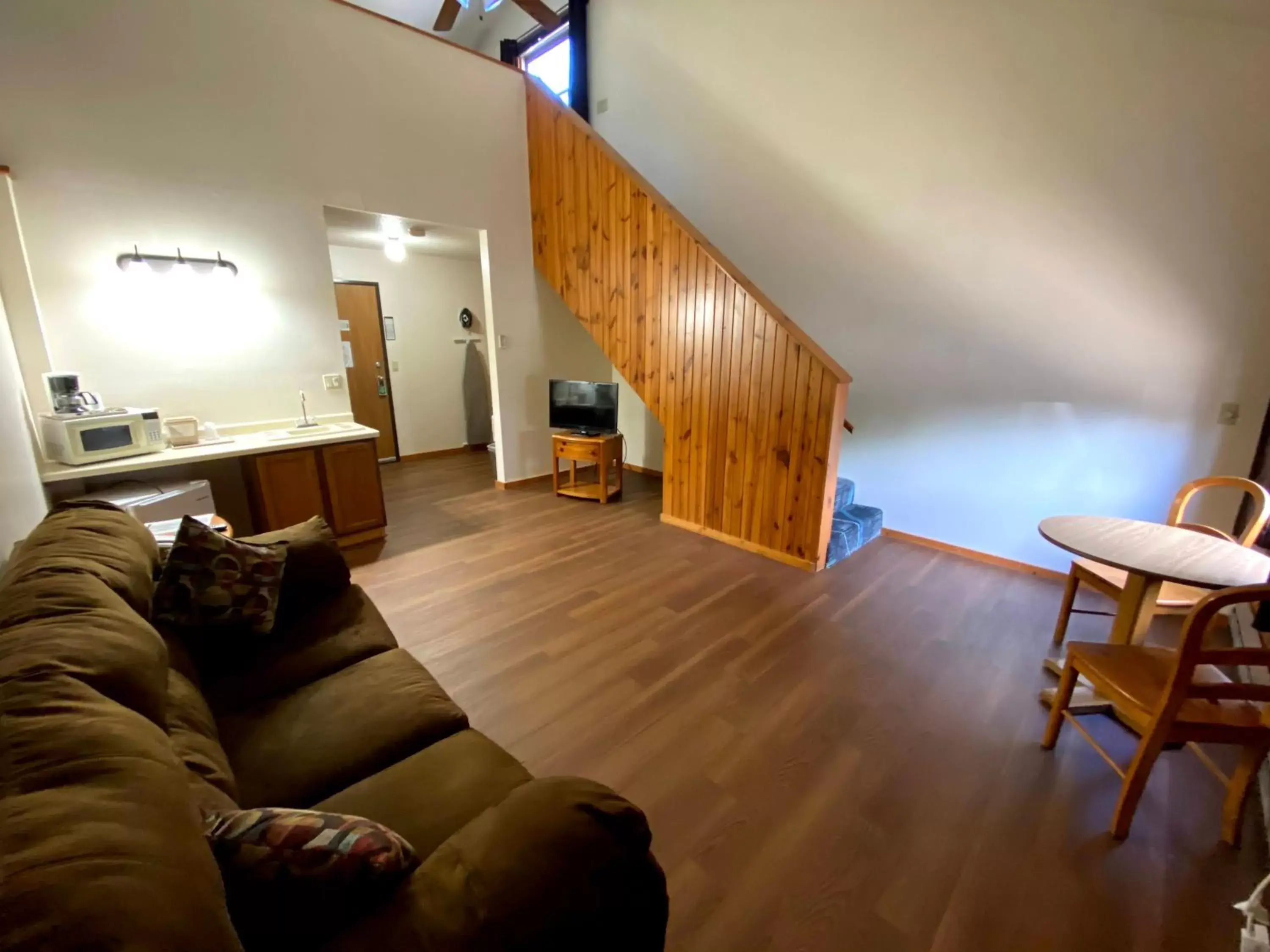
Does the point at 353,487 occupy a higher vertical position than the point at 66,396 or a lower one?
lower

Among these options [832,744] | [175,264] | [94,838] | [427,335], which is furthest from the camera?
[427,335]

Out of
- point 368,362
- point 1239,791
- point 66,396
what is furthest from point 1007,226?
point 368,362

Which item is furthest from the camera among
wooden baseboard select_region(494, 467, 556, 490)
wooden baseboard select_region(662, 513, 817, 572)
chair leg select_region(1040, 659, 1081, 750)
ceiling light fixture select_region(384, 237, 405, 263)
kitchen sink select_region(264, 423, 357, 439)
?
wooden baseboard select_region(494, 467, 556, 490)

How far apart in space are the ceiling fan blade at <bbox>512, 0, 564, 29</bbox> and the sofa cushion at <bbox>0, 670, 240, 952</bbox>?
4.73 meters

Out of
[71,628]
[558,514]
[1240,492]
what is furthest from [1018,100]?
[71,628]

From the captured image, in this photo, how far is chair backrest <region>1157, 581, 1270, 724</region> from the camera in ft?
4.59

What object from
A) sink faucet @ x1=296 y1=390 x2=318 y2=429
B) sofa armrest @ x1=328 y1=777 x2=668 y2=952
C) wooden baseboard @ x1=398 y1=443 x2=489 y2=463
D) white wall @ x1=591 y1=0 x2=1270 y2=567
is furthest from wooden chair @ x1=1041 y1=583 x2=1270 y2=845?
wooden baseboard @ x1=398 y1=443 x2=489 y2=463

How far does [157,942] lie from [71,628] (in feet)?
2.75

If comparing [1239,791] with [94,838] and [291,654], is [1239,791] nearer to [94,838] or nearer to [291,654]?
[94,838]

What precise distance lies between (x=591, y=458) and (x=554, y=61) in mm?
4641

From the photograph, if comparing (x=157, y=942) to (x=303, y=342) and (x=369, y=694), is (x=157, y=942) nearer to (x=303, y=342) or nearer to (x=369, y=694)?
(x=369, y=694)

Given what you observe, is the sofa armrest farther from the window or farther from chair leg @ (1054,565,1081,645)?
the window

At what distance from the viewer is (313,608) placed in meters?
1.99

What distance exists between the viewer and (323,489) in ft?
12.0
